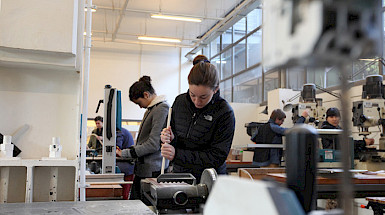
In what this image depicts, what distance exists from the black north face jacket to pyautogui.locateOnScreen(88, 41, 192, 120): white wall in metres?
8.52

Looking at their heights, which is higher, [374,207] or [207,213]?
[207,213]

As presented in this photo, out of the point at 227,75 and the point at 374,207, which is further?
the point at 227,75

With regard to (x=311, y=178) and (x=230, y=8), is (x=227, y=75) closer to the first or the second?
(x=230, y=8)

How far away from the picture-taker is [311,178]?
1.18 ft

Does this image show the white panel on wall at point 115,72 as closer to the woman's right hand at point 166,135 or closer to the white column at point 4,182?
the white column at point 4,182

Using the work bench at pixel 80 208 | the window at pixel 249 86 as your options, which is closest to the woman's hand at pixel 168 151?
the work bench at pixel 80 208

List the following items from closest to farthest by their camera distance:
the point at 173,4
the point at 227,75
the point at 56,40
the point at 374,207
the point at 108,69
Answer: the point at 56,40
the point at 374,207
the point at 173,4
the point at 227,75
the point at 108,69

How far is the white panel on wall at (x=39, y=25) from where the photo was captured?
4.93 feet

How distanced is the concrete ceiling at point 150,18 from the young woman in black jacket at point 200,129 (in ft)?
21.3

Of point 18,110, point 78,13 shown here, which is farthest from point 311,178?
point 18,110

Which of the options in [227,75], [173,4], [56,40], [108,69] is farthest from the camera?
[108,69]

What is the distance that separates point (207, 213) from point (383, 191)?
1884 mm

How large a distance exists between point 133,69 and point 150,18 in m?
1.94

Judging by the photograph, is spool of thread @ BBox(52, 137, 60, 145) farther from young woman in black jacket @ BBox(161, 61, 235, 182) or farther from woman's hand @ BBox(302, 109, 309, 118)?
woman's hand @ BBox(302, 109, 309, 118)
